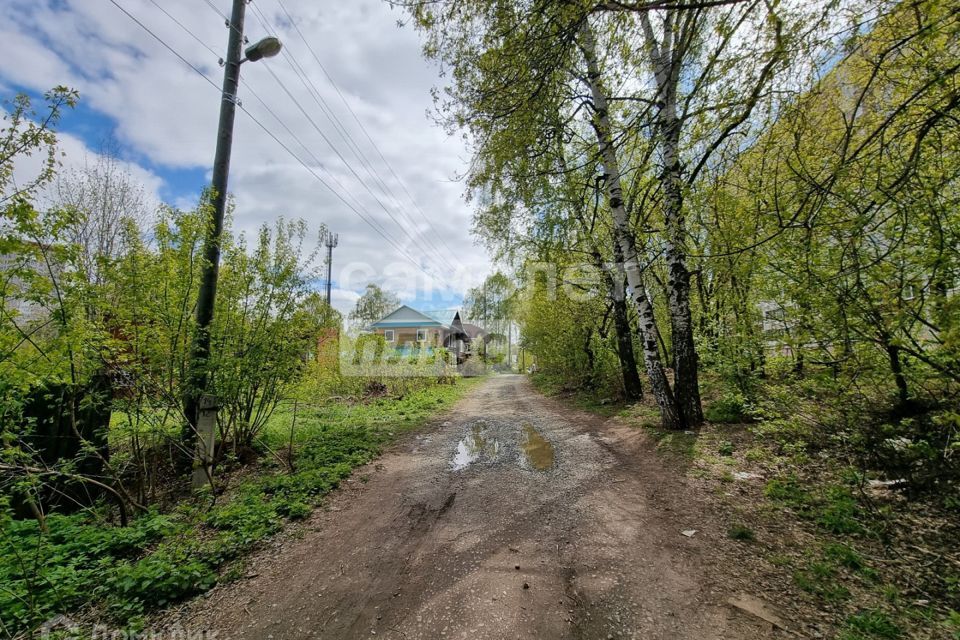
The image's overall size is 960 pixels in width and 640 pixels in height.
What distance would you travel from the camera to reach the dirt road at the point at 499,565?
2.14m

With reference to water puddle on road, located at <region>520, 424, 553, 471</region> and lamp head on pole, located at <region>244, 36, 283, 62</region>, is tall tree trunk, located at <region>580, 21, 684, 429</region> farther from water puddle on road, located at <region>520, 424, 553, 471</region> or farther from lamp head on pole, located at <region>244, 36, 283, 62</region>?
lamp head on pole, located at <region>244, 36, 283, 62</region>

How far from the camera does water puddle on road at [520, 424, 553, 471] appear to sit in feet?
16.6

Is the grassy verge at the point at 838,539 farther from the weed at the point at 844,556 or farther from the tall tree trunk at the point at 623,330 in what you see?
the tall tree trunk at the point at 623,330

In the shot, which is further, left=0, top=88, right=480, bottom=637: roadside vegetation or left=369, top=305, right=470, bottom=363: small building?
left=369, top=305, right=470, bottom=363: small building

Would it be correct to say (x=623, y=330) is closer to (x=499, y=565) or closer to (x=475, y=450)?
(x=475, y=450)

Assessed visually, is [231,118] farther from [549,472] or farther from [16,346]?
A: [549,472]

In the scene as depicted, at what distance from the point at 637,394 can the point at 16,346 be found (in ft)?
33.2

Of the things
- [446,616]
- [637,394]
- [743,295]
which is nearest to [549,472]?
[446,616]

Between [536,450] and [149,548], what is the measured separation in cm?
480

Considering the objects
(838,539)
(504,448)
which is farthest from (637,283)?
(838,539)

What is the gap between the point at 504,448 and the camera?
6.06 meters

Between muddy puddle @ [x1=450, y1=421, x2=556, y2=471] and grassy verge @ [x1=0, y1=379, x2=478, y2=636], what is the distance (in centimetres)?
175

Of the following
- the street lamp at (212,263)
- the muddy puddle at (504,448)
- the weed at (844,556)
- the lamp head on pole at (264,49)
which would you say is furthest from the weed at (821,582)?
the lamp head on pole at (264,49)

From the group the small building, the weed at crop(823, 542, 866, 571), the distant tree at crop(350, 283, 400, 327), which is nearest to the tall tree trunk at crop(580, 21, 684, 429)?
the weed at crop(823, 542, 866, 571)
